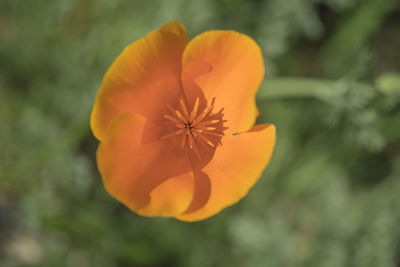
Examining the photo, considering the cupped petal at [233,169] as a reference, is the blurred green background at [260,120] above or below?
above

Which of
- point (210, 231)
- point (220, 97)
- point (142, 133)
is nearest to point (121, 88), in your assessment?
point (142, 133)

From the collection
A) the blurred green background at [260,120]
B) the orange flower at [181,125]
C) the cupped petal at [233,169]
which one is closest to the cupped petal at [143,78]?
the orange flower at [181,125]

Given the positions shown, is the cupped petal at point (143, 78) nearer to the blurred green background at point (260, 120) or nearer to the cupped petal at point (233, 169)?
the cupped petal at point (233, 169)

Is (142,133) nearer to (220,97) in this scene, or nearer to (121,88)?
(121,88)

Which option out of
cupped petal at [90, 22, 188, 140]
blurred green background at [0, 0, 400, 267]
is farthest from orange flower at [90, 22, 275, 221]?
blurred green background at [0, 0, 400, 267]

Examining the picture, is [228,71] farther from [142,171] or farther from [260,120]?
[260,120]

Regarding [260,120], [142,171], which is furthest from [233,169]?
[260,120]

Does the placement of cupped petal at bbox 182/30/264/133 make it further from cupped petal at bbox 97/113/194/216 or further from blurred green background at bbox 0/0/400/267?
blurred green background at bbox 0/0/400/267
